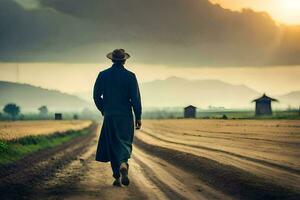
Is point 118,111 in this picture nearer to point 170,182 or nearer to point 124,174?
point 124,174

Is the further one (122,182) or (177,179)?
(177,179)

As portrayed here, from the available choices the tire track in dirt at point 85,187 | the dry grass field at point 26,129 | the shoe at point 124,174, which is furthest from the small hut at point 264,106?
the shoe at point 124,174

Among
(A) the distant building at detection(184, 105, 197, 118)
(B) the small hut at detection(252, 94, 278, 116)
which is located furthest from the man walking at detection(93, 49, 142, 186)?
(A) the distant building at detection(184, 105, 197, 118)

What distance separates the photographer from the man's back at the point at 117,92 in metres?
12.3

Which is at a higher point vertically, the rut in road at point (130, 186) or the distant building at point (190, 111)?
the distant building at point (190, 111)

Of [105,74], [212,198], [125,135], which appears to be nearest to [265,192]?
[212,198]

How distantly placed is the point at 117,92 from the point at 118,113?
466 mm

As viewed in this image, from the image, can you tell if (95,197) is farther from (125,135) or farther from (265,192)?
(265,192)

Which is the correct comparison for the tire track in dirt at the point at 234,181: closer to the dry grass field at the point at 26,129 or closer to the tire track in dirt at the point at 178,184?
the tire track in dirt at the point at 178,184

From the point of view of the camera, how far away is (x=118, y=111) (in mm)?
12320

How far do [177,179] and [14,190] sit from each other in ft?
13.4

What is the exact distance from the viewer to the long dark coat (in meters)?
12.2

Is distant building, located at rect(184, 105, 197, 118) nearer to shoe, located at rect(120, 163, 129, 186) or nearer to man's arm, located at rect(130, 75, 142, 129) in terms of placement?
man's arm, located at rect(130, 75, 142, 129)

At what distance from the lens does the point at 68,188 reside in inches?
437
